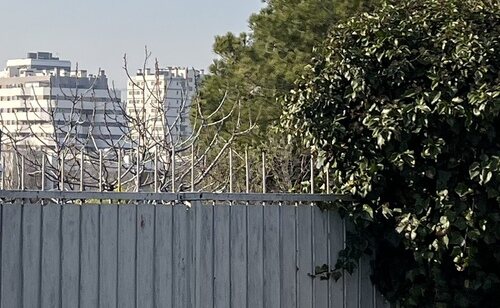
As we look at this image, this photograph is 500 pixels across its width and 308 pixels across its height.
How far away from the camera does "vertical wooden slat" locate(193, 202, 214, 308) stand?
6.47 metres

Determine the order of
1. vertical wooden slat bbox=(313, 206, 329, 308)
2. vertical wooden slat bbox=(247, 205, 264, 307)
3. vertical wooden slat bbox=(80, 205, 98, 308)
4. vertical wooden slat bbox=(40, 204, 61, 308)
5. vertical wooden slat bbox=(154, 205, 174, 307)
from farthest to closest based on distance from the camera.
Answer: vertical wooden slat bbox=(313, 206, 329, 308), vertical wooden slat bbox=(247, 205, 264, 307), vertical wooden slat bbox=(154, 205, 174, 307), vertical wooden slat bbox=(80, 205, 98, 308), vertical wooden slat bbox=(40, 204, 61, 308)

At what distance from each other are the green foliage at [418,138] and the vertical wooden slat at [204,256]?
985 millimetres

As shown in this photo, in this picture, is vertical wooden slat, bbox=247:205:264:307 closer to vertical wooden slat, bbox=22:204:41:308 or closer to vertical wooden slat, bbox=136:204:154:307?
vertical wooden slat, bbox=136:204:154:307

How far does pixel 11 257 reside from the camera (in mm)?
5836

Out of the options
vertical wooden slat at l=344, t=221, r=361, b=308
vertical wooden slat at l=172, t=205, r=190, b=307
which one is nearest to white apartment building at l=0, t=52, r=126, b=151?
vertical wooden slat at l=172, t=205, r=190, b=307

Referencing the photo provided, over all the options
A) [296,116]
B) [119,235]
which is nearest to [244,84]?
[296,116]

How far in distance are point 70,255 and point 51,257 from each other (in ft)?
0.39

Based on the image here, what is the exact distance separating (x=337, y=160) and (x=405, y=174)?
1.65ft

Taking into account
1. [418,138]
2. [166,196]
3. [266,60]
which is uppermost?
[266,60]

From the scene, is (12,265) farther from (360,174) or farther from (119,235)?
(360,174)

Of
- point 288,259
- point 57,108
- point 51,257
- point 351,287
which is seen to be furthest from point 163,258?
point 57,108

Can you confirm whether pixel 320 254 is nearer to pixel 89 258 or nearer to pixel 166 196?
pixel 166 196

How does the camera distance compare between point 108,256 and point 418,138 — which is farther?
point 418,138

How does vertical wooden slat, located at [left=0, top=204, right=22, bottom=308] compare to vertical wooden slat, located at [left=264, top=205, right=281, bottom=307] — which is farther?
vertical wooden slat, located at [left=264, top=205, right=281, bottom=307]
